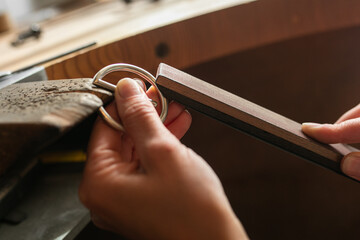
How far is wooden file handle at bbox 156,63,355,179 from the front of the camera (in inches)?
15.2

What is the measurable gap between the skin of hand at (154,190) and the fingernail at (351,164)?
0.20 metres

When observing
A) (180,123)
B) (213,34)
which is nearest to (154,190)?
(180,123)

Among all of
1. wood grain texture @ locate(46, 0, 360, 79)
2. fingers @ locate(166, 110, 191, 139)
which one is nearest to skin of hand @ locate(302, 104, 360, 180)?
fingers @ locate(166, 110, 191, 139)

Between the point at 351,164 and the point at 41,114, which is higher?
the point at 41,114

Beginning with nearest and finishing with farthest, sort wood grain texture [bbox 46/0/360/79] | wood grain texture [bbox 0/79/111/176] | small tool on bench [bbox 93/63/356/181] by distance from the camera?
wood grain texture [bbox 0/79/111/176]
small tool on bench [bbox 93/63/356/181]
wood grain texture [bbox 46/0/360/79]

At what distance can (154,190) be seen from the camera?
33 cm

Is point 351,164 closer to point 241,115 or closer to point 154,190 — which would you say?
point 241,115

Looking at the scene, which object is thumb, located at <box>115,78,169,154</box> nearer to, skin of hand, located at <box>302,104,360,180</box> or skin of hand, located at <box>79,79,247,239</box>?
skin of hand, located at <box>79,79,247,239</box>

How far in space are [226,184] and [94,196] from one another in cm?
75

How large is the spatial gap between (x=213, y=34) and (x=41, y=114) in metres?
0.46

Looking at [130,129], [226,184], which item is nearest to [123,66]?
[130,129]

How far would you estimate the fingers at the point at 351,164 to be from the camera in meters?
0.45

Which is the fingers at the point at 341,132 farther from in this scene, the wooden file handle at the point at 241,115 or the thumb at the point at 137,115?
the thumb at the point at 137,115

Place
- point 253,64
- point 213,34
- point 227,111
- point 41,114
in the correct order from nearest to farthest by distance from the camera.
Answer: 1. point 41,114
2. point 227,111
3. point 213,34
4. point 253,64
